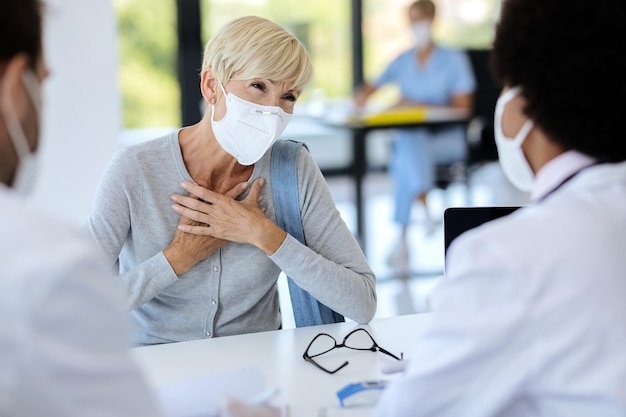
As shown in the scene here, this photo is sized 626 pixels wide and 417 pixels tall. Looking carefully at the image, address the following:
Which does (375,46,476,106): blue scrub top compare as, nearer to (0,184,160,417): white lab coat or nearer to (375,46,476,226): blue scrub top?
(375,46,476,226): blue scrub top

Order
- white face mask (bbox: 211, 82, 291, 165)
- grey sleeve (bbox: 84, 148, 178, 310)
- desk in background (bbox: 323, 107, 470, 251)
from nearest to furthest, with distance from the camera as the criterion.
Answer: grey sleeve (bbox: 84, 148, 178, 310)
white face mask (bbox: 211, 82, 291, 165)
desk in background (bbox: 323, 107, 470, 251)

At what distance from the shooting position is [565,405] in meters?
0.92

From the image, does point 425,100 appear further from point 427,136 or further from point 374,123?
point 374,123

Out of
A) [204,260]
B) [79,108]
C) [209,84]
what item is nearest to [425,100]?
[79,108]

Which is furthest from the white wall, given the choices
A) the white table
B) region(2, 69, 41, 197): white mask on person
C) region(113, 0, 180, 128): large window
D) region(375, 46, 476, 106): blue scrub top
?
region(2, 69, 41, 197): white mask on person

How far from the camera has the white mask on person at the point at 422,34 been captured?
15.4 feet

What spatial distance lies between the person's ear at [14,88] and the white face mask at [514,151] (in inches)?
24.3

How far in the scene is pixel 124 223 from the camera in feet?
5.48

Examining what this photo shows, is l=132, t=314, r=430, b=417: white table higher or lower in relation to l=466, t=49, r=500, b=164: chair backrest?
higher

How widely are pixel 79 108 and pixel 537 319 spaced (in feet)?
10.2

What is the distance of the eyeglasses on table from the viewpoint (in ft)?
4.74

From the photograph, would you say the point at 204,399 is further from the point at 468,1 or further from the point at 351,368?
the point at 468,1

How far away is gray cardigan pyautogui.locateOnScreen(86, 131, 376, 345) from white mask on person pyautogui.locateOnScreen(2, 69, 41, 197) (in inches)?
24.8

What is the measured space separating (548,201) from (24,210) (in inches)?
24.3
